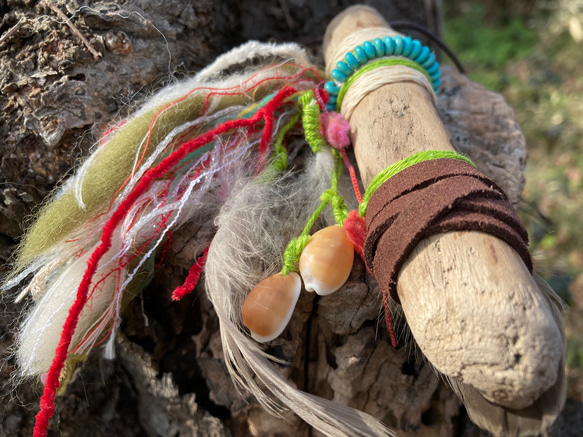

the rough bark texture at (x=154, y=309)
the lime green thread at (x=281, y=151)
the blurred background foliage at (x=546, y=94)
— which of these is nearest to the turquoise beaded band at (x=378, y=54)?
the lime green thread at (x=281, y=151)

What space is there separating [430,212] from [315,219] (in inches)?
12.8

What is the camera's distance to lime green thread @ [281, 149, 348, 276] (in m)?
0.90

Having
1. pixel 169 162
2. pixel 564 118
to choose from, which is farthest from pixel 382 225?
pixel 564 118

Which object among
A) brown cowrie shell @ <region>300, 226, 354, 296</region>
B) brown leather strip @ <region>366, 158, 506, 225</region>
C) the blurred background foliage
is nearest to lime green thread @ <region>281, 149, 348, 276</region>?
brown cowrie shell @ <region>300, 226, 354, 296</region>

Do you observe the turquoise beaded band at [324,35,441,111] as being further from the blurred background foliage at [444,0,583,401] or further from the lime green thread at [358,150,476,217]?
the blurred background foliage at [444,0,583,401]

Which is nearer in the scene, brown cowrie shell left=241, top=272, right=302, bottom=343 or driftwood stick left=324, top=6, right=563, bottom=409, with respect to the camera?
driftwood stick left=324, top=6, right=563, bottom=409

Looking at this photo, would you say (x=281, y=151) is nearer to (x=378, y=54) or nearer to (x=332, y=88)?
(x=332, y=88)

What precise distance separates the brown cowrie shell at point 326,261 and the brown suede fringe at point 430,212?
71mm

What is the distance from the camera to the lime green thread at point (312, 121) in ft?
3.40

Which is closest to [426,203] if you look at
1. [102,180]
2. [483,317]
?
[483,317]

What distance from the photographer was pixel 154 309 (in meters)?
1.14

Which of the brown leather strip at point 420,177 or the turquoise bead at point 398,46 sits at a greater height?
the turquoise bead at point 398,46

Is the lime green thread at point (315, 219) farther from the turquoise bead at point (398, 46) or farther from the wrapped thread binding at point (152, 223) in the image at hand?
the turquoise bead at point (398, 46)

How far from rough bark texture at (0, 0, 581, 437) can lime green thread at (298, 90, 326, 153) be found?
1.03 feet
